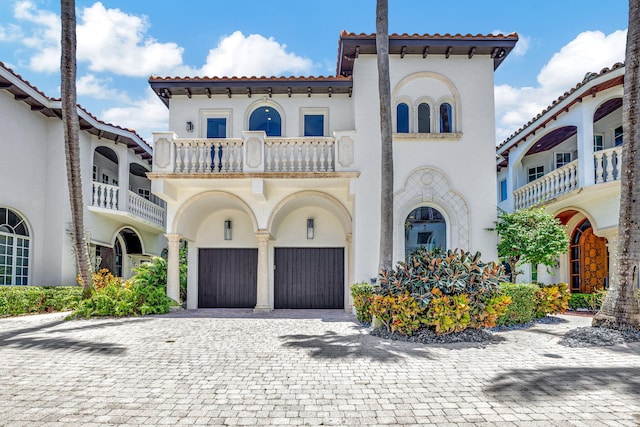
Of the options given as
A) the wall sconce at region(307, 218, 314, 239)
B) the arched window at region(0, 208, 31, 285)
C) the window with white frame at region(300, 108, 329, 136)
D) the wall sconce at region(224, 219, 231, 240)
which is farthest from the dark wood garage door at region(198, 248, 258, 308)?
the arched window at region(0, 208, 31, 285)

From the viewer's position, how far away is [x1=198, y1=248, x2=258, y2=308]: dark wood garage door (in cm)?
1473

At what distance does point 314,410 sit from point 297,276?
10.1 metres

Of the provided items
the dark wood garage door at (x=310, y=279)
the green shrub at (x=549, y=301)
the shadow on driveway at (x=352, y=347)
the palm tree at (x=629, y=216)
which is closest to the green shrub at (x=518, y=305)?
the green shrub at (x=549, y=301)

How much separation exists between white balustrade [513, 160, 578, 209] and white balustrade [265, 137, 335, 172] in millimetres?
7936

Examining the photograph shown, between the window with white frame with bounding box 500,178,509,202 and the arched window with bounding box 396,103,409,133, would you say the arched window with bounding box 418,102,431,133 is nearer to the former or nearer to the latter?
the arched window with bounding box 396,103,409,133

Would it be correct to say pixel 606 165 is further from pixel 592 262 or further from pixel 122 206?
pixel 122 206

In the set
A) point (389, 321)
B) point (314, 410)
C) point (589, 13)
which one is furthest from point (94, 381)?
point (589, 13)

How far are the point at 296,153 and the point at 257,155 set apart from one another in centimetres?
115

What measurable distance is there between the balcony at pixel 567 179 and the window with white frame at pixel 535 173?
1.64 m

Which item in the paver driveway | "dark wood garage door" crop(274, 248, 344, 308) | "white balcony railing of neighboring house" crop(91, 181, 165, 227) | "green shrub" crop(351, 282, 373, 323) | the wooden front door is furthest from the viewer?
"white balcony railing of neighboring house" crop(91, 181, 165, 227)

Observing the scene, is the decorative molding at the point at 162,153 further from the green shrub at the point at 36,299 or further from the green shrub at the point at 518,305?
the green shrub at the point at 518,305

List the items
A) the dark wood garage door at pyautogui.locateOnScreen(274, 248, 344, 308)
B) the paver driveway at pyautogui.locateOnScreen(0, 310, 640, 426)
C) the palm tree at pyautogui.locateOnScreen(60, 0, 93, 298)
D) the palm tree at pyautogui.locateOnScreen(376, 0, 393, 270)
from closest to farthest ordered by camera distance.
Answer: the paver driveway at pyautogui.locateOnScreen(0, 310, 640, 426) < the palm tree at pyautogui.locateOnScreen(376, 0, 393, 270) < the palm tree at pyautogui.locateOnScreen(60, 0, 93, 298) < the dark wood garage door at pyautogui.locateOnScreen(274, 248, 344, 308)

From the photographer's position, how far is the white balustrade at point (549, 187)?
541 inches

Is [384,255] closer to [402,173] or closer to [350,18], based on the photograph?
[402,173]
